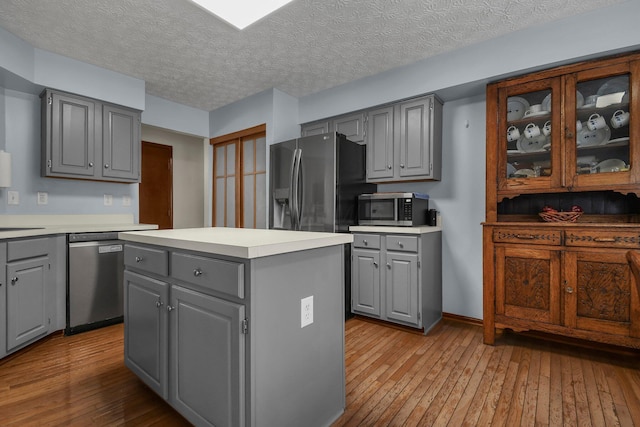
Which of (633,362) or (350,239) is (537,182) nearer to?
(633,362)

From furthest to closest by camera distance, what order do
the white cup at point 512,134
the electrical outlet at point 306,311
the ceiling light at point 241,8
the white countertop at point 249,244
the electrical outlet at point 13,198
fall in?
the electrical outlet at point 13,198
the white cup at point 512,134
the ceiling light at point 241,8
the electrical outlet at point 306,311
the white countertop at point 249,244

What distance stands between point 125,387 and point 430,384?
193 centimetres

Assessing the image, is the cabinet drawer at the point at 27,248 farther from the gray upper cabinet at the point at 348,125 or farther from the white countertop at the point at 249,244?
the gray upper cabinet at the point at 348,125

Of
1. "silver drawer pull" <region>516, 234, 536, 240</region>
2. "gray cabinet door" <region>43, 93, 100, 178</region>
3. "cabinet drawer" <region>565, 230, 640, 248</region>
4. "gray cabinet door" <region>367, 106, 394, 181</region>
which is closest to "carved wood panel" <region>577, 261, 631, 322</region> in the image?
"cabinet drawer" <region>565, 230, 640, 248</region>

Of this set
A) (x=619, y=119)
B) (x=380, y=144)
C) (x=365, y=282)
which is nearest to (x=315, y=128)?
(x=380, y=144)

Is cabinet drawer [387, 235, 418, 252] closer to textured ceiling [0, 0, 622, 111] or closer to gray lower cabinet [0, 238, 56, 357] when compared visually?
textured ceiling [0, 0, 622, 111]

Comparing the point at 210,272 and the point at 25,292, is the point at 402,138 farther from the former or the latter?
the point at 25,292

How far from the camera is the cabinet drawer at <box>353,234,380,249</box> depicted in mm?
3117

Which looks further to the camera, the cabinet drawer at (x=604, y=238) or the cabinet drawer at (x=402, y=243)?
the cabinet drawer at (x=402, y=243)

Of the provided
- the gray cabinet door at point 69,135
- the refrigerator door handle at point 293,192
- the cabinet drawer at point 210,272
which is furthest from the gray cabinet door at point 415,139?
the gray cabinet door at point 69,135

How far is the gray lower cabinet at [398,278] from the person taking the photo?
9.45 ft

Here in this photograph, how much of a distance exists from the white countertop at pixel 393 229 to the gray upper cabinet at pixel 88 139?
2624mm

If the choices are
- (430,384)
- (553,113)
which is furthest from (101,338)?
(553,113)

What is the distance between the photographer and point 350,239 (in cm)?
165
